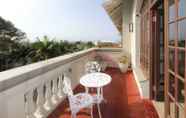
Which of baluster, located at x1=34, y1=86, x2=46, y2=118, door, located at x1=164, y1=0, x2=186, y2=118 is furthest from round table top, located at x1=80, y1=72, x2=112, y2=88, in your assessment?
door, located at x1=164, y1=0, x2=186, y2=118

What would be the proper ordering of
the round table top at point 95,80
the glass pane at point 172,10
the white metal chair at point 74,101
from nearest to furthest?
the glass pane at point 172,10 → the white metal chair at point 74,101 → the round table top at point 95,80

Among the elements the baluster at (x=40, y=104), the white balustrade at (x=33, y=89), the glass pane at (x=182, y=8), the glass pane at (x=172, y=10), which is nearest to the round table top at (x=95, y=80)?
the white balustrade at (x=33, y=89)

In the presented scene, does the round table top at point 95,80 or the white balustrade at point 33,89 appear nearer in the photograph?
the white balustrade at point 33,89

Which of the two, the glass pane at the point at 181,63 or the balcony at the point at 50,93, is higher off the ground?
the glass pane at the point at 181,63

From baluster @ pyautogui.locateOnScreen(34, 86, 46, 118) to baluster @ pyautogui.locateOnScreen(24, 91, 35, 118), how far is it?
18cm

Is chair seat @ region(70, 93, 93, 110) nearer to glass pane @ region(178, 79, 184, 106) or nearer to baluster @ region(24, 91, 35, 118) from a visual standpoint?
baluster @ region(24, 91, 35, 118)

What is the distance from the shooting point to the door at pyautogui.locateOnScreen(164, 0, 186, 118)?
2.03m

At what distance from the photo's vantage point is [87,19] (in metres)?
21.0

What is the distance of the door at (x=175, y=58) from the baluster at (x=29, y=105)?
64.6 inches

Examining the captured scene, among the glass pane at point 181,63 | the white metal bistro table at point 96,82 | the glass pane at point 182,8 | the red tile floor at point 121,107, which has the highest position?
the glass pane at point 182,8

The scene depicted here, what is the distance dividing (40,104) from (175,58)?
2.03 meters

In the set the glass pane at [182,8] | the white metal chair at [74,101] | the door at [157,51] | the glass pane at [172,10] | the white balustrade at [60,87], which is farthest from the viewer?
the white balustrade at [60,87]

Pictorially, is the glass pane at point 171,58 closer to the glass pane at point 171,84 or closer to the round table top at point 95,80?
the glass pane at point 171,84

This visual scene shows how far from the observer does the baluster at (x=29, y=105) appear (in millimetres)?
2846
